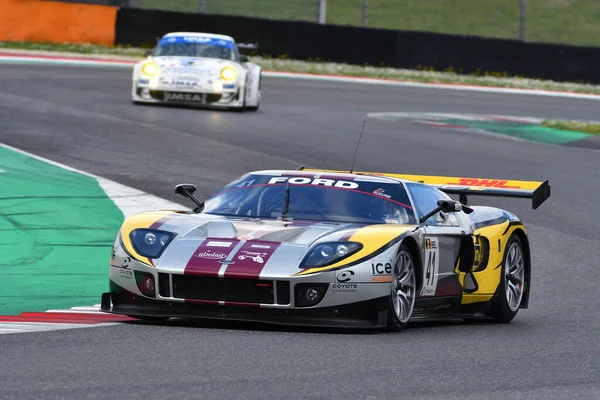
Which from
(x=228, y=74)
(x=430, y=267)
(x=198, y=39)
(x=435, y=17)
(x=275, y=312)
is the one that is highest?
(x=435, y=17)

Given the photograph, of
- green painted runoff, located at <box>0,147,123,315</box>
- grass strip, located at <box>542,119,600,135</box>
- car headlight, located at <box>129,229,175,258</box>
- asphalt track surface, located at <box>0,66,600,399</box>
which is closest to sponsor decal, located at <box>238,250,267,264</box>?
asphalt track surface, located at <box>0,66,600,399</box>

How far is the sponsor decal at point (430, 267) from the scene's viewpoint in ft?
28.4

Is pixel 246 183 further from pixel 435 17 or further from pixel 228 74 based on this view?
pixel 435 17

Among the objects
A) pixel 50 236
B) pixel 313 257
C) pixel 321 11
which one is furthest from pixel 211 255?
pixel 321 11

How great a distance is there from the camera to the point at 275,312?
7.77m

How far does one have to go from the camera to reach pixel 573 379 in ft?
21.6

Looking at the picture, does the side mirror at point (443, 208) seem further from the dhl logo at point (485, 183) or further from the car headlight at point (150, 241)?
the car headlight at point (150, 241)

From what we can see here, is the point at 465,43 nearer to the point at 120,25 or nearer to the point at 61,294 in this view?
the point at 120,25

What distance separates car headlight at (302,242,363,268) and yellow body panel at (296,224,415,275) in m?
0.03

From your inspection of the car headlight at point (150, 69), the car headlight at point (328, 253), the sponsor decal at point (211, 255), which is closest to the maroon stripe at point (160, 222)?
the sponsor decal at point (211, 255)

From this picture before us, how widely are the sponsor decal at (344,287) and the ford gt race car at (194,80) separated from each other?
14293mm

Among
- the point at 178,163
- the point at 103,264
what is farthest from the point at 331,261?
the point at 178,163

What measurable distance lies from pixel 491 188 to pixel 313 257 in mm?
2780

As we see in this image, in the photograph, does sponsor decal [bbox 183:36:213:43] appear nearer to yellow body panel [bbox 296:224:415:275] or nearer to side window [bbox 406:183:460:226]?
side window [bbox 406:183:460:226]
